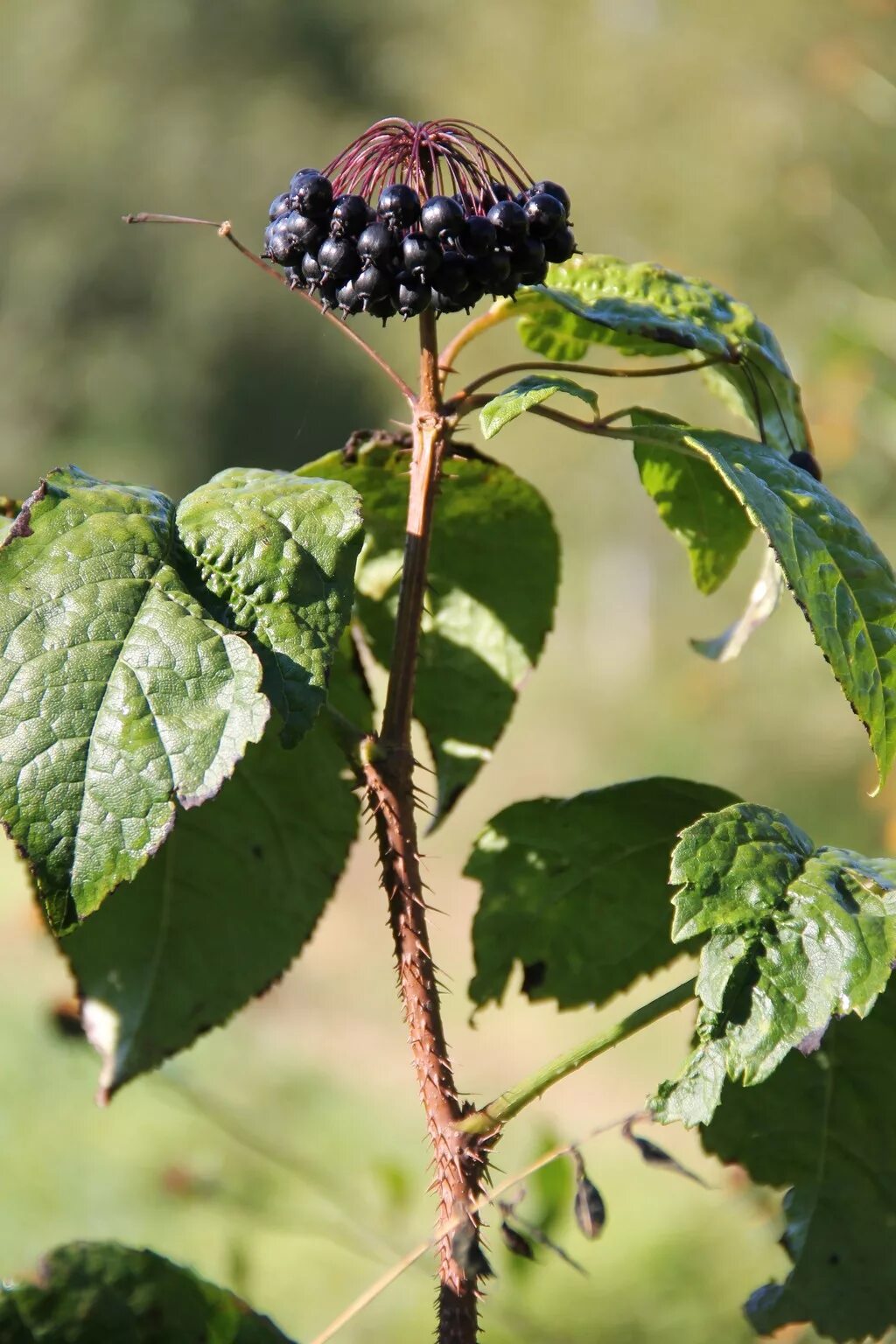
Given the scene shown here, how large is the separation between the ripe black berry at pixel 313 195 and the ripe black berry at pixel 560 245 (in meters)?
0.10

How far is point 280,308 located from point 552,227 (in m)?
9.61

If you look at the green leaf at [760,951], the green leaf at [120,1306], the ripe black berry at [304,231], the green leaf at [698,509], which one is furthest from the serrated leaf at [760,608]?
the green leaf at [120,1306]

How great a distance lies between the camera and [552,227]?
0.58 meters

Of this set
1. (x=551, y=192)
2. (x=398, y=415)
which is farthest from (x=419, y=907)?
(x=398, y=415)

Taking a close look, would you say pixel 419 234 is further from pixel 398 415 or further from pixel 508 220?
pixel 398 415

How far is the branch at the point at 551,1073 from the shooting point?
Result: 1.80ft

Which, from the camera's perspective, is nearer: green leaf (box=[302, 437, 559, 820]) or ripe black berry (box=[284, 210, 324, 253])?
ripe black berry (box=[284, 210, 324, 253])

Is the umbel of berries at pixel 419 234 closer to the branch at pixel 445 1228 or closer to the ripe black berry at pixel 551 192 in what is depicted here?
the ripe black berry at pixel 551 192

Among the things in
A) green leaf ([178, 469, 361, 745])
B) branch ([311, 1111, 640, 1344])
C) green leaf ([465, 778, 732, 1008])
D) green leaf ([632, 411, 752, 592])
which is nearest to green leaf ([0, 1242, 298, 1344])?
branch ([311, 1111, 640, 1344])

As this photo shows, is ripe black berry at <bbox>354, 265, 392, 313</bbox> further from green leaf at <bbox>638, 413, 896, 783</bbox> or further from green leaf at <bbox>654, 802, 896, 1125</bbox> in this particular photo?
green leaf at <bbox>654, 802, 896, 1125</bbox>

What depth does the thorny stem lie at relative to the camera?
1.86 feet

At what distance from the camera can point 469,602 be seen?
2.51 feet

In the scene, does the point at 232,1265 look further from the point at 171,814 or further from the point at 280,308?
the point at 280,308

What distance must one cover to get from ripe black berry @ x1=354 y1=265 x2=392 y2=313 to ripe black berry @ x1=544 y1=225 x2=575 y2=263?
0.07 meters
